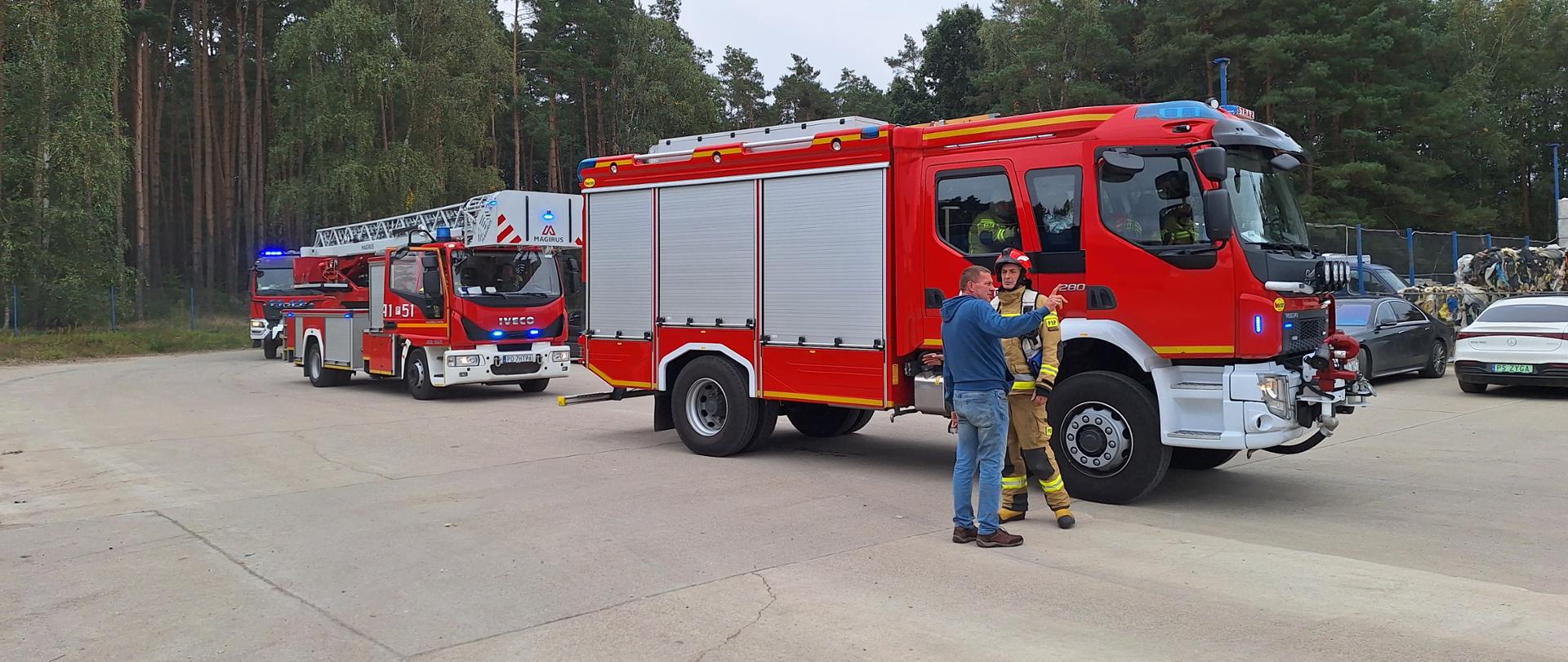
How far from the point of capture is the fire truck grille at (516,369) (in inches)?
653

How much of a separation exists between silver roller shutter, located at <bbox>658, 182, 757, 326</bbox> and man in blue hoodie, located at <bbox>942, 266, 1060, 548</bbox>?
3679mm

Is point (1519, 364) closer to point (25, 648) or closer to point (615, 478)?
point (615, 478)

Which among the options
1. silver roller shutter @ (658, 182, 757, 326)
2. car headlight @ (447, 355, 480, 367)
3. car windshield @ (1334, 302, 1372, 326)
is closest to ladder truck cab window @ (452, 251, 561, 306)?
car headlight @ (447, 355, 480, 367)

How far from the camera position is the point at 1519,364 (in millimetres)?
14148

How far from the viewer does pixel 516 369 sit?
16.8m

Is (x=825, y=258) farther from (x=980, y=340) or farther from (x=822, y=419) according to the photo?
(x=980, y=340)

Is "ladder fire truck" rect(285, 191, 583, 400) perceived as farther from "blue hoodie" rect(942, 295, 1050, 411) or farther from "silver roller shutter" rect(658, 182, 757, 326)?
"blue hoodie" rect(942, 295, 1050, 411)

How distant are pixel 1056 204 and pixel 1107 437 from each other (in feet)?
5.87

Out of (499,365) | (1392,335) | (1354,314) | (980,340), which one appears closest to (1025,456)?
(980,340)

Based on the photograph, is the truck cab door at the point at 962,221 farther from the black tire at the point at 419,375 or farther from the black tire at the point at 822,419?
the black tire at the point at 419,375

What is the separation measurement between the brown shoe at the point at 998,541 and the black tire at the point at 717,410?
3.85m

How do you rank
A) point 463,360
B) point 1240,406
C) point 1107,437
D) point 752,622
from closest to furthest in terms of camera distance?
point 752,622, point 1240,406, point 1107,437, point 463,360

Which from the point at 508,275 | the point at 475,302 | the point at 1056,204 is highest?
the point at 1056,204

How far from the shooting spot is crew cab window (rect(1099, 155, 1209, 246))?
7555 mm
